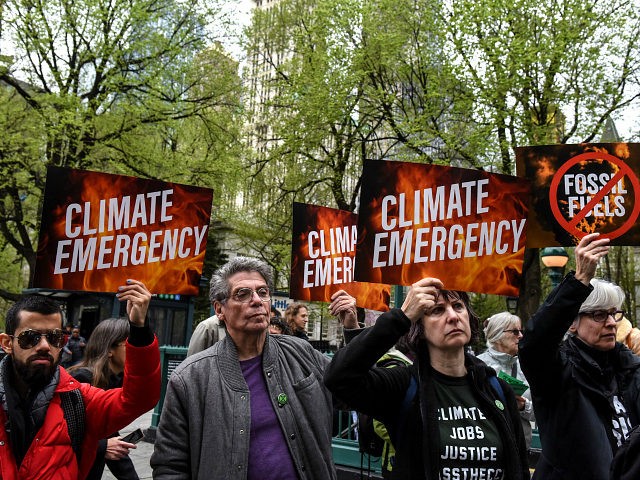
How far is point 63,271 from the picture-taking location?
11.2 ft

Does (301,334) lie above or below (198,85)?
below

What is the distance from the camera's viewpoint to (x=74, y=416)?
2596mm

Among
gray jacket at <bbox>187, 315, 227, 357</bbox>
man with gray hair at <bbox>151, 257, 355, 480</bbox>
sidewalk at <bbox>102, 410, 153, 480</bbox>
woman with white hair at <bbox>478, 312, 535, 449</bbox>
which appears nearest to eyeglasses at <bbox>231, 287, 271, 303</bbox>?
man with gray hair at <bbox>151, 257, 355, 480</bbox>

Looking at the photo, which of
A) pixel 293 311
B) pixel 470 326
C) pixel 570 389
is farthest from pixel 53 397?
pixel 293 311

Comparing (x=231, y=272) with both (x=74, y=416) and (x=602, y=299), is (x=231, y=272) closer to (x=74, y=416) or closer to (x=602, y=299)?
(x=74, y=416)

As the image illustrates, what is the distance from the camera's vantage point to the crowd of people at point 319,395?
7.86ft

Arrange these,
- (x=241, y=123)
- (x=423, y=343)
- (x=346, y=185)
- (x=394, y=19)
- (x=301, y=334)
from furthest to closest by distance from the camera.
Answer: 1. (x=346, y=185)
2. (x=241, y=123)
3. (x=394, y=19)
4. (x=301, y=334)
5. (x=423, y=343)

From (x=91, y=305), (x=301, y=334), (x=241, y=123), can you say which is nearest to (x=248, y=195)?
(x=241, y=123)

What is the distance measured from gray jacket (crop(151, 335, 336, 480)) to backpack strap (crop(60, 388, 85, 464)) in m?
0.35

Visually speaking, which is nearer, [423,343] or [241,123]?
[423,343]

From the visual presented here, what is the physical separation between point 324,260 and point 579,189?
2137mm

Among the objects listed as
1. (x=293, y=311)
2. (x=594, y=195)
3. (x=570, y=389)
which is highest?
(x=594, y=195)

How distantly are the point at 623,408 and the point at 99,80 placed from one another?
624 inches

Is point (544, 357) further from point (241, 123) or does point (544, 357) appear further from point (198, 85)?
point (241, 123)
